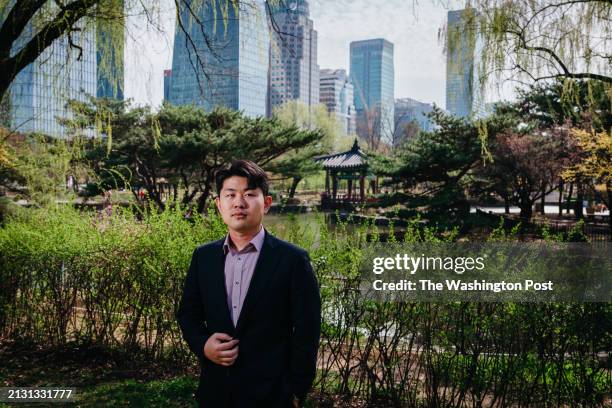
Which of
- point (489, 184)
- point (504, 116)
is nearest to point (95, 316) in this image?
point (504, 116)

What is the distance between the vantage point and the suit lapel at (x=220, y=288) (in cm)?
190

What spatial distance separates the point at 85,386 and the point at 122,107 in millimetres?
17934

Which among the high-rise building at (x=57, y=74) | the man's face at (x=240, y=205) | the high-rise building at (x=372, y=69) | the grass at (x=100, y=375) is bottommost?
the grass at (x=100, y=375)

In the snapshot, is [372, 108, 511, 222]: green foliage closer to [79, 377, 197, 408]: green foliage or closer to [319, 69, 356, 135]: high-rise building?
[79, 377, 197, 408]: green foliage

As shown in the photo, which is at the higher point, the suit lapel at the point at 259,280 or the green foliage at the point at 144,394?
the suit lapel at the point at 259,280

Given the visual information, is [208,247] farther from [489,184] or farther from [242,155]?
[489,184]

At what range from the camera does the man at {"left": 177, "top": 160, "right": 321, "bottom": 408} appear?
184cm

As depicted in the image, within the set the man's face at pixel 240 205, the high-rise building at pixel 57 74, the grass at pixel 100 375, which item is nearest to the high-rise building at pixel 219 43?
the high-rise building at pixel 57 74

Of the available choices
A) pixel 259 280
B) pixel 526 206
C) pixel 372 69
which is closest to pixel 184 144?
pixel 526 206

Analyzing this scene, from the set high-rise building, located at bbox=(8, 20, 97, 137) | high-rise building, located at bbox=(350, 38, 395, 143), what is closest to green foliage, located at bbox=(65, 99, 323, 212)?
high-rise building, located at bbox=(8, 20, 97, 137)

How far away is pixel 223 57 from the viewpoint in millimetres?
4211

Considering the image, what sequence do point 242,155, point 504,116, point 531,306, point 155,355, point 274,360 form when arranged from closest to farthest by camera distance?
point 274,360, point 531,306, point 155,355, point 504,116, point 242,155

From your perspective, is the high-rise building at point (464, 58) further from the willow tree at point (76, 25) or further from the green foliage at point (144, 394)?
the green foliage at point (144, 394)

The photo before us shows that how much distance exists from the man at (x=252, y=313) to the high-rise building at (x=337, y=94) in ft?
371
